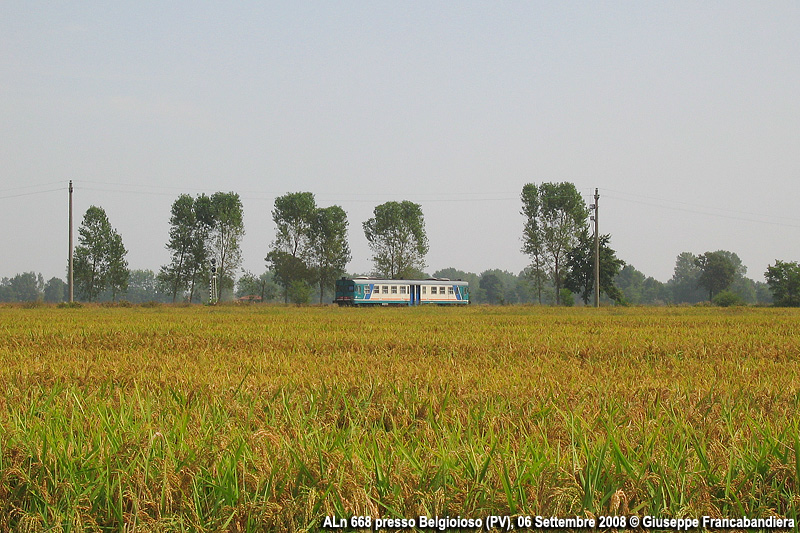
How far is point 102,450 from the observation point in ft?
9.36

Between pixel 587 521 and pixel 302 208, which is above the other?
pixel 302 208

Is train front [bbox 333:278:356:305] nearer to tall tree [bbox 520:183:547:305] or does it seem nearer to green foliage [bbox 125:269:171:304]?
tall tree [bbox 520:183:547:305]

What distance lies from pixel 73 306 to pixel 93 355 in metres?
35.0

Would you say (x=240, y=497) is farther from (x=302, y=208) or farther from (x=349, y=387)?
(x=302, y=208)

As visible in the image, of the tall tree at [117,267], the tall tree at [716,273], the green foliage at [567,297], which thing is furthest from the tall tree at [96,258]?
the tall tree at [716,273]

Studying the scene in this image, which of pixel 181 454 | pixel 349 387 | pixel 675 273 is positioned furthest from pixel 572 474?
pixel 675 273

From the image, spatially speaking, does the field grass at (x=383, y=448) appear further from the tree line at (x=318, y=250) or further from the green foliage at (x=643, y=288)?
the green foliage at (x=643, y=288)

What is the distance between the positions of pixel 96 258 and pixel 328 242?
2397cm

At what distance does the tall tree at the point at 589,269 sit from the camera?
202 feet

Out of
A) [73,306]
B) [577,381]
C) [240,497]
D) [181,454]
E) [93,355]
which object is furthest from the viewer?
[73,306]

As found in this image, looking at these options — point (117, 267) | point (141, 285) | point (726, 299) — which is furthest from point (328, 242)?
point (141, 285)

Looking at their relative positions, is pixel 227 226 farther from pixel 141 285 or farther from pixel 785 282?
pixel 141 285

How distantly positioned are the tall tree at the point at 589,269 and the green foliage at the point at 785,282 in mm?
15110

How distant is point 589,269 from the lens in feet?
205
